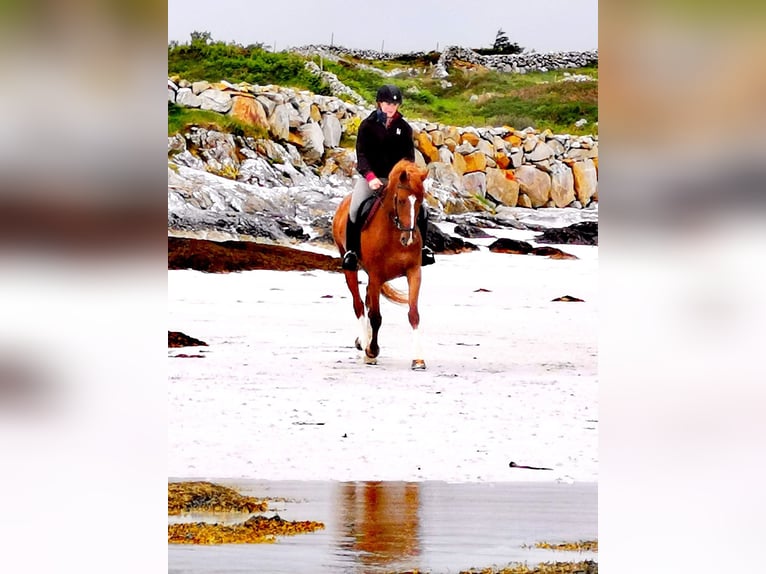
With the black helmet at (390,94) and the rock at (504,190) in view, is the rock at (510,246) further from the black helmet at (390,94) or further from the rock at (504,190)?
the black helmet at (390,94)

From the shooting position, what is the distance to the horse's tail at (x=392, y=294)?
20.0 ft

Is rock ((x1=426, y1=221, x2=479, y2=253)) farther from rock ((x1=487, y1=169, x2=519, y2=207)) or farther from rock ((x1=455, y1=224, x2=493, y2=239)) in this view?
rock ((x1=487, y1=169, x2=519, y2=207))

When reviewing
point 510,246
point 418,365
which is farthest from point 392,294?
point 510,246

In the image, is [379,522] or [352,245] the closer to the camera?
[379,522]

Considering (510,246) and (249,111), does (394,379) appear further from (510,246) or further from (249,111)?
(249,111)

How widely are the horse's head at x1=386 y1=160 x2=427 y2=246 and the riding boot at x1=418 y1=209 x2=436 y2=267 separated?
1.6 inches

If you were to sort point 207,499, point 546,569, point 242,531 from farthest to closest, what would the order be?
point 207,499 < point 242,531 < point 546,569

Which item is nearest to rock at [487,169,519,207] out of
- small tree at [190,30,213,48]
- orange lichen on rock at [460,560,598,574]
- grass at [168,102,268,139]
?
grass at [168,102,268,139]

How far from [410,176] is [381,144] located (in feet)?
0.79

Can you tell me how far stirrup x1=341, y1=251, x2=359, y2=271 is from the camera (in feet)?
20.0

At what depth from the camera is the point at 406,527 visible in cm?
562
